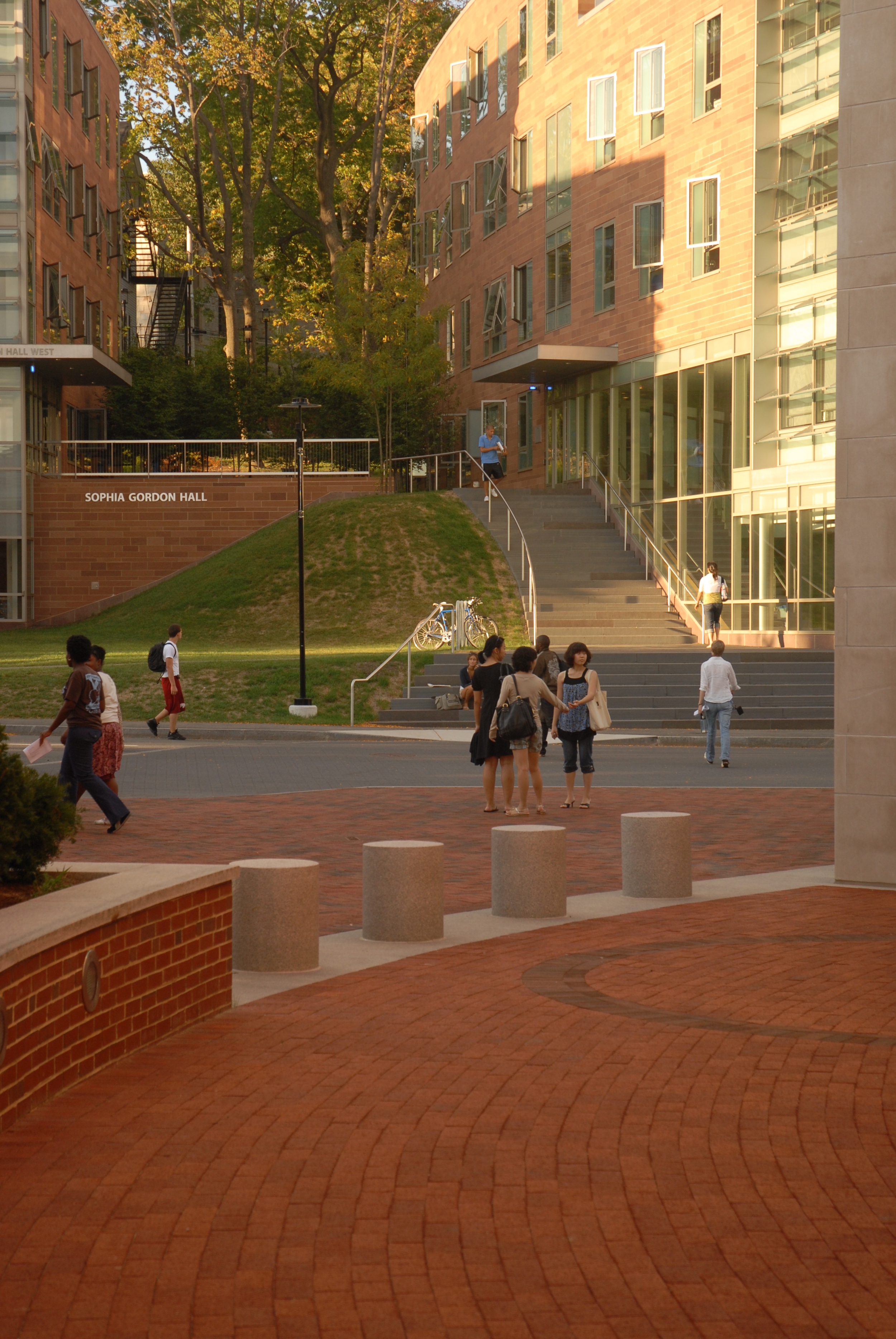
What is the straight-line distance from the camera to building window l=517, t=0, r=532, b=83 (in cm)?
4797

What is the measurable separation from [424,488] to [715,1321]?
48061 mm

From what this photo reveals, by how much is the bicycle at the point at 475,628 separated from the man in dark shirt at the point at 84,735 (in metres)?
18.8

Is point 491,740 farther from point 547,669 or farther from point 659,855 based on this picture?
point 659,855

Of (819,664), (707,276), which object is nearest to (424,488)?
(707,276)

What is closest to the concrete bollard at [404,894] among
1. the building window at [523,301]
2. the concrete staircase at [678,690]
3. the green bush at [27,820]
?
the green bush at [27,820]

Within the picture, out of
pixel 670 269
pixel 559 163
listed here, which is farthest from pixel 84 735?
pixel 559 163

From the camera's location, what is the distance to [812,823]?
14484 millimetres

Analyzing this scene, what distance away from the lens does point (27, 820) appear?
6543 millimetres

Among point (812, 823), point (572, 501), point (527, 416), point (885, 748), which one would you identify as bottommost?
point (812, 823)

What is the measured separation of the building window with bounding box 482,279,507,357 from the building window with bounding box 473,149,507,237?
1854mm

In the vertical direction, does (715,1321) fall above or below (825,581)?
below

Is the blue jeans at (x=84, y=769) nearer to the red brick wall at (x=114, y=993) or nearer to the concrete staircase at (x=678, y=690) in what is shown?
the red brick wall at (x=114, y=993)

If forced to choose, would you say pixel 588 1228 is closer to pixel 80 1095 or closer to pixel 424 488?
pixel 80 1095

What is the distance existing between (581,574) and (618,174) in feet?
37.6
